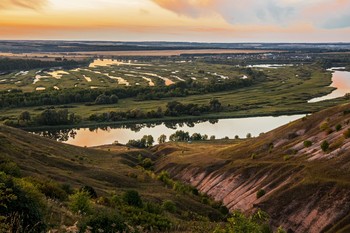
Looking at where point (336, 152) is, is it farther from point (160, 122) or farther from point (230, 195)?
point (160, 122)

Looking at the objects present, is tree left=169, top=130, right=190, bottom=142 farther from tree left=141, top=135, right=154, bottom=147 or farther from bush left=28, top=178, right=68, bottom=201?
bush left=28, top=178, right=68, bottom=201

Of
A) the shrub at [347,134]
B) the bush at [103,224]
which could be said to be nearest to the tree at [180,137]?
the shrub at [347,134]

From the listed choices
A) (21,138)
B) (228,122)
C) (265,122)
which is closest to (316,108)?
(265,122)

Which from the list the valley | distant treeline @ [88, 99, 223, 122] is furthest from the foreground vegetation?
distant treeline @ [88, 99, 223, 122]

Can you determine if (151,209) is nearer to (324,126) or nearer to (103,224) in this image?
(103,224)

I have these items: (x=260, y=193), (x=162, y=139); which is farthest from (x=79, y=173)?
(x=162, y=139)

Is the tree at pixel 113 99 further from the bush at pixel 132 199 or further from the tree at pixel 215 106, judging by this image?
the bush at pixel 132 199
